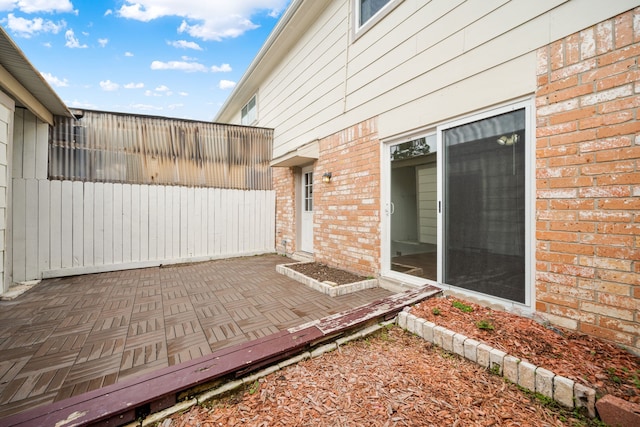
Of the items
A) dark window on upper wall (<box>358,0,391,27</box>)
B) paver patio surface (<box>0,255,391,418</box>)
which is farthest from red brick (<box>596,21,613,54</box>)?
paver patio surface (<box>0,255,391,418</box>)

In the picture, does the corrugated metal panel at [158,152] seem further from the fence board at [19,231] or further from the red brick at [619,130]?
the red brick at [619,130]

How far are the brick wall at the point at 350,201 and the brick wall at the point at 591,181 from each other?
6.62 ft

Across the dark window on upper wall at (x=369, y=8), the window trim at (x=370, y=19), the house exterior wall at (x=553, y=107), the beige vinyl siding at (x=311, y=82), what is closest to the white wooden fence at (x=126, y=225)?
the beige vinyl siding at (x=311, y=82)

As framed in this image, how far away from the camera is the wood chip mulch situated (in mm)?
1475

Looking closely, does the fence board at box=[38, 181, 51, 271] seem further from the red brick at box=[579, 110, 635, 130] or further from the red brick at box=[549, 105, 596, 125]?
the red brick at box=[579, 110, 635, 130]

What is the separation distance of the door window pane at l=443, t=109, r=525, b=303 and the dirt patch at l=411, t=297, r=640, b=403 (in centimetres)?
34

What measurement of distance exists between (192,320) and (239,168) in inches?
181

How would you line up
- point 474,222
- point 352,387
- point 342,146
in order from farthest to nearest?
1. point 342,146
2. point 474,222
3. point 352,387

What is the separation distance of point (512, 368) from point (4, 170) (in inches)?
242

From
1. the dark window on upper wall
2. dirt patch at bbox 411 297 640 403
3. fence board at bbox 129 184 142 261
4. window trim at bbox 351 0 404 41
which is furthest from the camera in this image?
fence board at bbox 129 184 142 261

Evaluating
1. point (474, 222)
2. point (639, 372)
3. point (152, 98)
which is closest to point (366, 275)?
point (474, 222)

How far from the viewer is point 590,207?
2.02 meters

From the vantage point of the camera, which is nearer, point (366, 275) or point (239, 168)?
point (366, 275)

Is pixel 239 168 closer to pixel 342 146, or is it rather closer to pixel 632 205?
pixel 342 146
